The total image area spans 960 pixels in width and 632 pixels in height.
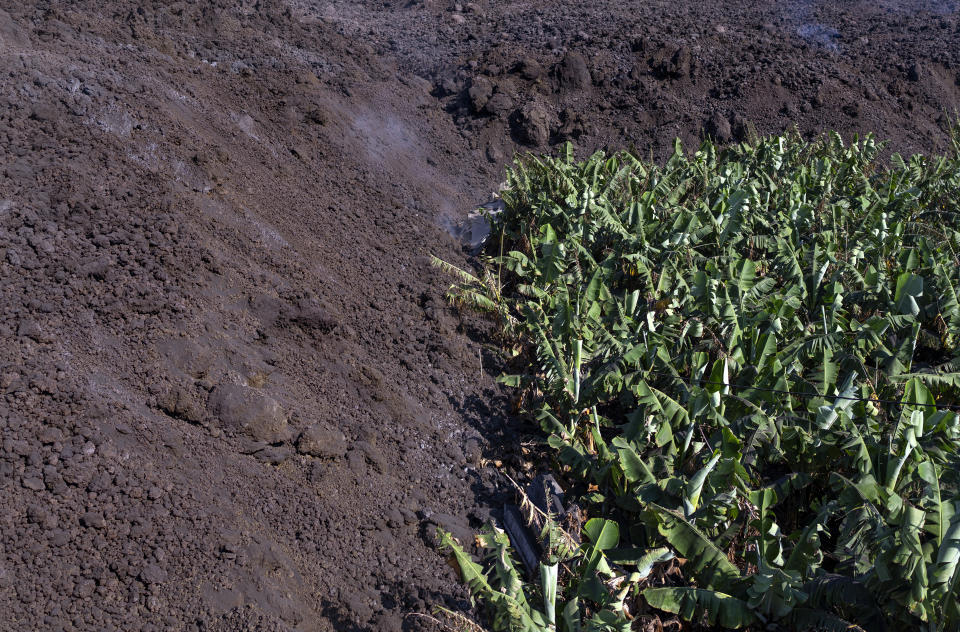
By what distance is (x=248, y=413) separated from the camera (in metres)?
4.76

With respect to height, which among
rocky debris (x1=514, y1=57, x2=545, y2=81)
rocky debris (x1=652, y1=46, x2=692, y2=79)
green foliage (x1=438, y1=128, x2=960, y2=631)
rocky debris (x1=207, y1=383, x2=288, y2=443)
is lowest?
rocky debris (x1=207, y1=383, x2=288, y2=443)

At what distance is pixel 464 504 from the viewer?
513 centimetres

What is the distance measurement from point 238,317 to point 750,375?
3.96 meters

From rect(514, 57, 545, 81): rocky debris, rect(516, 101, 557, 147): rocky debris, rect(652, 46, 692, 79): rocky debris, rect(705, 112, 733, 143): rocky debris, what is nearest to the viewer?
rect(516, 101, 557, 147): rocky debris

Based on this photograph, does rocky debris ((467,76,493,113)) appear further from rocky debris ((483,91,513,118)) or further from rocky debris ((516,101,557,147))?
rocky debris ((516,101,557,147))

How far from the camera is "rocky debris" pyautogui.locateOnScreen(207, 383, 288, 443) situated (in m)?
4.71

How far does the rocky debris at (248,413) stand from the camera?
4707mm

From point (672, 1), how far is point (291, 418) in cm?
1358

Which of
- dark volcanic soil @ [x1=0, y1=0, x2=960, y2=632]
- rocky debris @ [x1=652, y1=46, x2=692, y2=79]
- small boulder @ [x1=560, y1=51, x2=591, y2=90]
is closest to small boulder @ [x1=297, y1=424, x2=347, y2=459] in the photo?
dark volcanic soil @ [x1=0, y1=0, x2=960, y2=632]

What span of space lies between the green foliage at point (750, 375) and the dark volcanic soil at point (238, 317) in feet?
2.63

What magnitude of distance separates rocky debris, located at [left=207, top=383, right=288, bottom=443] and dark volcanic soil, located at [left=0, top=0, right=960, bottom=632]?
20mm

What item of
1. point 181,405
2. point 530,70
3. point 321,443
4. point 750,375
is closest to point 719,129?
point 530,70

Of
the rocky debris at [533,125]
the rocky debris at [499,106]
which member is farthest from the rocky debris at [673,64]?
the rocky debris at [499,106]

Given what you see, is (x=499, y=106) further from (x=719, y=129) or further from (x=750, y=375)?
(x=750, y=375)
